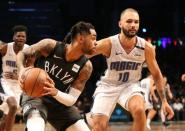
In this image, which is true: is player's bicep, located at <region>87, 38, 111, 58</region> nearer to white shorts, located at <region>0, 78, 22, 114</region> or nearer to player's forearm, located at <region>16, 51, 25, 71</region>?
player's forearm, located at <region>16, 51, 25, 71</region>

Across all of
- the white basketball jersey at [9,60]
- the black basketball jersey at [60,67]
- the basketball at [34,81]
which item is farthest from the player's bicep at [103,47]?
the white basketball jersey at [9,60]

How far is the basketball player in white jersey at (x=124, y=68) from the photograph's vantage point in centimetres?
597

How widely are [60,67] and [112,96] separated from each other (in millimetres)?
1479

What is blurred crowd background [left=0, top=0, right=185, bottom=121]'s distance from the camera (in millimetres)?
22672

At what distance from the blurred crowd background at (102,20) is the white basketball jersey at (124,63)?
1549 centimetres

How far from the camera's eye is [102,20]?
23.5 metres

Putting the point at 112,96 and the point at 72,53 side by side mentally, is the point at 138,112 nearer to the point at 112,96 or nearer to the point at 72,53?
the point at 112,96

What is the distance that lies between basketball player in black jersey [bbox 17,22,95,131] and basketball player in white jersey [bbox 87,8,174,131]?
114 centimetres

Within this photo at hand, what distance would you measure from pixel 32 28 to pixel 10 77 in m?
15.3

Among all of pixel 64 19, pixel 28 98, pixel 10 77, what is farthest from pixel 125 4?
pixel 28 98

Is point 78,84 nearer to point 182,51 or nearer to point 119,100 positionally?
point 119,100

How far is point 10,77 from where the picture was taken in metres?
8.04

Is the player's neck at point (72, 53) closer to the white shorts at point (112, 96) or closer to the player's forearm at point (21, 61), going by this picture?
the player's forearm at point (21, 61)

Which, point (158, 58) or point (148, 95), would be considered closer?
point (148, 95)
